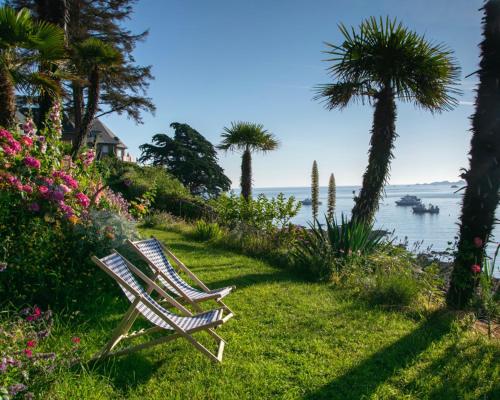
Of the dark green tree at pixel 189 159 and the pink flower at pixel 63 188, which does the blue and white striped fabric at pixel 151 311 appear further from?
the dark green tree at pixel 189 159

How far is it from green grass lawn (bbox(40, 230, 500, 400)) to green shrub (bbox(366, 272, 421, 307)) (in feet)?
1.15

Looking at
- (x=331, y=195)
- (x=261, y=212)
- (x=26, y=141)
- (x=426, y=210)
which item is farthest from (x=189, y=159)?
(x=26, y=141)

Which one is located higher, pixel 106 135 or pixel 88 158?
pixel 106 135

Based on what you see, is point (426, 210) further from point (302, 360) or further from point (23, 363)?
point (23, 363)

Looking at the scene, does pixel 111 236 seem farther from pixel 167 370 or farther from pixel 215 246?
pixel 215 246

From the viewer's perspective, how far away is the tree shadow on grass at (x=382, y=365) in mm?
3258

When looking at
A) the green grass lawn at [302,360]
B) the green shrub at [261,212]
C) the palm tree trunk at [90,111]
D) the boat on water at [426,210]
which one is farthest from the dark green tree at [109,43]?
the boat on water at [426,210]

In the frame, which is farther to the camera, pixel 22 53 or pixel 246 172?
pixel 246 172

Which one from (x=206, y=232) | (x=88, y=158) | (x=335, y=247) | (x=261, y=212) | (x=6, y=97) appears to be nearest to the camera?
(x=88, y=158)

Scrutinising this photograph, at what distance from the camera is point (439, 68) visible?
764 cm

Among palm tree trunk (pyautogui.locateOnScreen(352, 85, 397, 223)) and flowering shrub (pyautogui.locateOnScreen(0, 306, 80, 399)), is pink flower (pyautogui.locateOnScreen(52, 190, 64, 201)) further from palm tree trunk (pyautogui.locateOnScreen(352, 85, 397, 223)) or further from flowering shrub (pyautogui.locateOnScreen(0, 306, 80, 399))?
palm tree trunk (pyautogui.locateOnScreen(352, 85, 397, 223))

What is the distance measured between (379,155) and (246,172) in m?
9.57

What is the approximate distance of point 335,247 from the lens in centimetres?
757

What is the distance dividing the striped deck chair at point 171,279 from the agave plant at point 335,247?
8.98 ft
